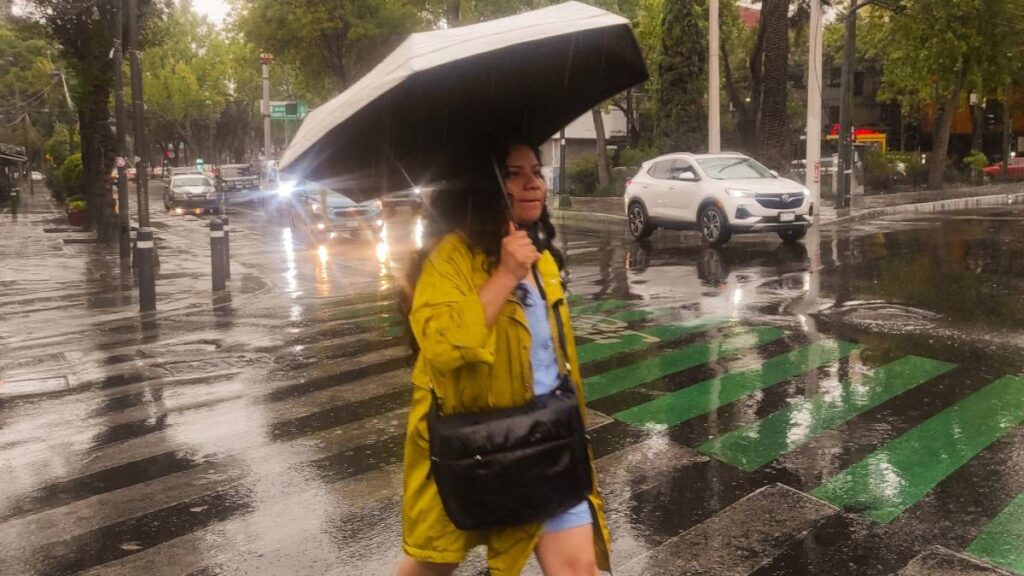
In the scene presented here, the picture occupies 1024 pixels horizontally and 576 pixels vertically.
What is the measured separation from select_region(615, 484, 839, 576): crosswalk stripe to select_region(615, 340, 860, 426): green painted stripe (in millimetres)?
1503

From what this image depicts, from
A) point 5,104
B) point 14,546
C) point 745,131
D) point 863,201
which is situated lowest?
point 14,546

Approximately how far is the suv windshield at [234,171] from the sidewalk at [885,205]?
25955mm

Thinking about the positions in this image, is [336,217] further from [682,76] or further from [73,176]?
[73,176]

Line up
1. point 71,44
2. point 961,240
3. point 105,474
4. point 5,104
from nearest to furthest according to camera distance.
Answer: point 105,474 → point 961,240 → point 71,44 → point 5,104

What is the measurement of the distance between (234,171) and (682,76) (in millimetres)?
28706

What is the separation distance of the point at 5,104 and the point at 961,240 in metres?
67.8

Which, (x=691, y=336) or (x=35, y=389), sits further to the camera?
(x=691, y=336)

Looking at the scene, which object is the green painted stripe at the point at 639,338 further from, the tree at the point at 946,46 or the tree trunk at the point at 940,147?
the tree trunk at the point at 940,147

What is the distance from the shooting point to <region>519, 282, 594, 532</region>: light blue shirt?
8.77 ft

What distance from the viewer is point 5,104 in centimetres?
6625

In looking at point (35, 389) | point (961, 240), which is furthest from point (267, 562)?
point (961, 240)

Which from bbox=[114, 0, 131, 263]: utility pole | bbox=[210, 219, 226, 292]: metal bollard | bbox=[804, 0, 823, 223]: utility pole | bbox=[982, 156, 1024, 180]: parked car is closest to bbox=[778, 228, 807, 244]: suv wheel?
bbox=[804, 0, 823, 223]: utility pole

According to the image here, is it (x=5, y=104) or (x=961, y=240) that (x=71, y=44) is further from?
(x=5, y=104)

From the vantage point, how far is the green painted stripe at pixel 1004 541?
13.3ft
